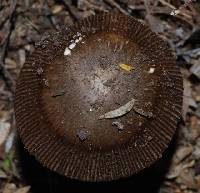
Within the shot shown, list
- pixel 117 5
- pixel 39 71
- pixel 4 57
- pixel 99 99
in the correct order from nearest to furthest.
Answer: pixel 99 99, pixel 39 71, pixel 117 5, pixel 4 57

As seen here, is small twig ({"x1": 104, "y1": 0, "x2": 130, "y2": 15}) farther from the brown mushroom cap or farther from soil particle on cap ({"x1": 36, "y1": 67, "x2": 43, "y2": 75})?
soil particle on cap ({"x1": 36, "y1": 67, "x2": 43, "y2": 75})

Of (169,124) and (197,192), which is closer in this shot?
(169,124)

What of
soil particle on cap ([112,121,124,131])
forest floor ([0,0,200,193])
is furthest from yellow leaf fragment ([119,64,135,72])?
forest floor ([0,0,200,193])

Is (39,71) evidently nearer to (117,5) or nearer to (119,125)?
(119,125)

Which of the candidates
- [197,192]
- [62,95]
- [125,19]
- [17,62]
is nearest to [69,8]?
[17,62]

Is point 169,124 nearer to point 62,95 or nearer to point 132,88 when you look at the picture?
point 132,88

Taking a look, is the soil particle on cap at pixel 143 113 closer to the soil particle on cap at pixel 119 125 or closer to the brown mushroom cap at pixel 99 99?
the brown mushroom cap at pixel 99 99

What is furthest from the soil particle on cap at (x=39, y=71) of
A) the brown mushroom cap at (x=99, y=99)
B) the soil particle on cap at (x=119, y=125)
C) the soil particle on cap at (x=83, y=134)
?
the soil particle on cap at (x=119, y=125)

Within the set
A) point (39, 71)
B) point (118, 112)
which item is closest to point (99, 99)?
point (118, 112)
